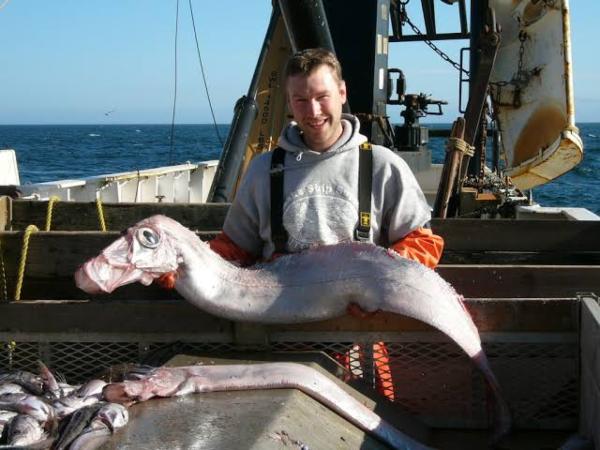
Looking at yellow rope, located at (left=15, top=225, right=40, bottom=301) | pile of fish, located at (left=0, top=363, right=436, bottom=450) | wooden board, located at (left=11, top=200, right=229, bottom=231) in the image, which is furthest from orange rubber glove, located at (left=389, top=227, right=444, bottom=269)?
wooden board, located at (left=11, top=200, right=229, bottom=231)

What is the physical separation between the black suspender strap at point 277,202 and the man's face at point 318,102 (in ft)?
0.68

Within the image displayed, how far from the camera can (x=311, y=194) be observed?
3.97 m

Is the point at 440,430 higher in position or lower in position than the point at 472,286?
lower

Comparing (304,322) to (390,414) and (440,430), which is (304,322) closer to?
(390,414)

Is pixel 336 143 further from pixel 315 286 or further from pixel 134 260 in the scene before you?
pixel 134 260

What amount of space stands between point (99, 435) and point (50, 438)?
0.19 m

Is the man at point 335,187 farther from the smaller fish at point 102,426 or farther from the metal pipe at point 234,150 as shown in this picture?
the metal pipe at point 234,150

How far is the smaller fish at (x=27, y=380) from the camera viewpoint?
353cm

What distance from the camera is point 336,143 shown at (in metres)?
4.01

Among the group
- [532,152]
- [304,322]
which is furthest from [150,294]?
[532,152]

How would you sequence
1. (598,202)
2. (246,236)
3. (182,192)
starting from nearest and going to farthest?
(246,236)
(182,192)
(598,202)

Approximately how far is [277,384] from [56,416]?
0.89 m

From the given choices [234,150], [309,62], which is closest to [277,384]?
[309,62]

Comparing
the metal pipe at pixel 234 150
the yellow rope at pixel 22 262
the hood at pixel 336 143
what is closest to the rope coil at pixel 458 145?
the metal pipe at pixel 234 150
